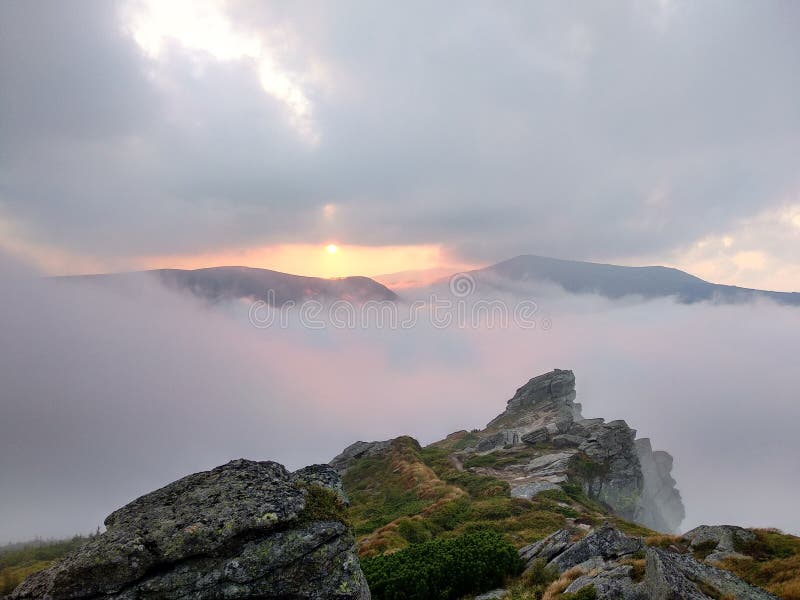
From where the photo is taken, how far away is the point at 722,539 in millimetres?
24234

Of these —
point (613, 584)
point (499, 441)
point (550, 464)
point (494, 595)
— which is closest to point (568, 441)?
point (550, 464)

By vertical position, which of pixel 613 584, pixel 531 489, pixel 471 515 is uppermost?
pixel 613 584

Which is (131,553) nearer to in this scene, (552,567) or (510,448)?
(552,567)

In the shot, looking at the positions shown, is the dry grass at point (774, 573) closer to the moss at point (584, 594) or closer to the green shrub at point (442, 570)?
the moss at point (584, 594)

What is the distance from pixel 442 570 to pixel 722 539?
15.4m

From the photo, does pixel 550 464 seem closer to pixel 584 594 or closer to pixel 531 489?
pixel 531 489

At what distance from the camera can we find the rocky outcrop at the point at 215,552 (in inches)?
472

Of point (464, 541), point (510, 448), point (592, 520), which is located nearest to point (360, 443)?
point (510, 448)

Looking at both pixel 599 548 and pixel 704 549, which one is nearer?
pixel 599 548

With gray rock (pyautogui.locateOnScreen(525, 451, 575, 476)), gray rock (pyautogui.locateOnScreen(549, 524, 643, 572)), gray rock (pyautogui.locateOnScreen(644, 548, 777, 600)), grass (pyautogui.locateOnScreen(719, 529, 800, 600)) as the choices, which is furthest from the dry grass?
gray rock (pyautogui.locateOnScreen(525, 451, 575, 476))

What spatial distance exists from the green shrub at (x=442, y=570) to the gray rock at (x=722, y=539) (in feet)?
32.4

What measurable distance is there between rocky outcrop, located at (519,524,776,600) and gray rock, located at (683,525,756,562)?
4.39 m

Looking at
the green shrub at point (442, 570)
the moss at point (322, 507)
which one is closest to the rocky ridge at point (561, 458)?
the green shrub at point (442, 570)

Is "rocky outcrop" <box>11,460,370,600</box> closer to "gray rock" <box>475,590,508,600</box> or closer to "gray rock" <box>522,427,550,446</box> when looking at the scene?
"gray rock" <box>475,590,508,600</box>
